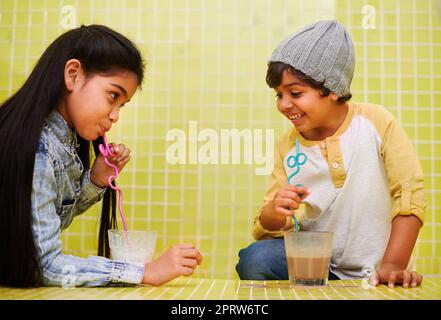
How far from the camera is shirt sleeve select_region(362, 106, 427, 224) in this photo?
3.99 feet

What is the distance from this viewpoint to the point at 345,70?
1.38 metres

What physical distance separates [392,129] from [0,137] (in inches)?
33.7

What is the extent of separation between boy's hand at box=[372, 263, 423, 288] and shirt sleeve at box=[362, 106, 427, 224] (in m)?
0.13

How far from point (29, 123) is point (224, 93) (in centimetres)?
92

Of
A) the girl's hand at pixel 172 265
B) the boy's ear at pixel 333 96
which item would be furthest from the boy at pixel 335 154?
the girl's hand at pixel 172 265

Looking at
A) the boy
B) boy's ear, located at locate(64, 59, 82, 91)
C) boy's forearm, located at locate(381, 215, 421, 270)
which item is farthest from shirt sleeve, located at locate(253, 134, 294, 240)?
boy's ear, located at locate(64, 59, 82, 91)

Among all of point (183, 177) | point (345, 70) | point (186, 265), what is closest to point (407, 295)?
point (186, 265)

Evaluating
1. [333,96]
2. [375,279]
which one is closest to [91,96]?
[333,96]

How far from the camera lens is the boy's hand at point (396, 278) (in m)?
1.12

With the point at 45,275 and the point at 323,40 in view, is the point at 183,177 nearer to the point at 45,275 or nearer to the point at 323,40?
the point at 323,40

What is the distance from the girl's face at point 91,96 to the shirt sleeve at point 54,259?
5.5 inches

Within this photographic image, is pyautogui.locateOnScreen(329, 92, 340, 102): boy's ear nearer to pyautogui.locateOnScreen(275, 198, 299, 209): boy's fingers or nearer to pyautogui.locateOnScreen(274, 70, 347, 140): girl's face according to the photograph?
pyautogui.locateOnScreen(274, 70, 347, 140): girl's face

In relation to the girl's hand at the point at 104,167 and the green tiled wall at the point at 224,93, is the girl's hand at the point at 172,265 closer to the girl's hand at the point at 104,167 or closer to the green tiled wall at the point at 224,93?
the girl's hand at the point at 104,167
